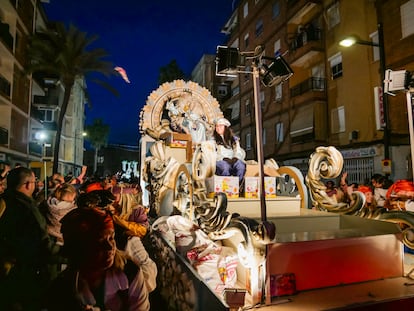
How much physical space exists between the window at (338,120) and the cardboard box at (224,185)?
13838 millimetres

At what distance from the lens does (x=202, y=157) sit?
443 centimetres

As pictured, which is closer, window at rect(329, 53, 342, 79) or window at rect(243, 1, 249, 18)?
window at rect(329, 53, 342, 79)

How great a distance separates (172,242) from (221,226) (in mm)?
1308

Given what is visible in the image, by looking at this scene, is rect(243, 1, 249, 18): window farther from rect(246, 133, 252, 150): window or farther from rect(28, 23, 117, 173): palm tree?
rect(28, 23, 117, 173): palm tree

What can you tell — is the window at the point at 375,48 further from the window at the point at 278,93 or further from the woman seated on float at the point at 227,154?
the woman seated on float at the point at 227,154

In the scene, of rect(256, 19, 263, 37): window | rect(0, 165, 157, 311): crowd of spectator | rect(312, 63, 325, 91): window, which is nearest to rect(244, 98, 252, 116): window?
rect(256, 19, 263, 37): window

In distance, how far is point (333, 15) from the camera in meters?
17.8

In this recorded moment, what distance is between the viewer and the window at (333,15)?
17342 millimetres

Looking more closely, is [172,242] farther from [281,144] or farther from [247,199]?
[281,144]

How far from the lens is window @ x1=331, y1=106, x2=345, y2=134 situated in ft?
55.6

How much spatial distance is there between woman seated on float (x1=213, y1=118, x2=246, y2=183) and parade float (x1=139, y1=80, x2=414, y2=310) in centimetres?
31

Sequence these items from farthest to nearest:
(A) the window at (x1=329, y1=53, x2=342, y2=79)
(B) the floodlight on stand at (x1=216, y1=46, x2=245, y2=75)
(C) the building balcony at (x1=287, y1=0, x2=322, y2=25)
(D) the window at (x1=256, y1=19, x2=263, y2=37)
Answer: (D) the window at (x1=256, y1=19, x2=263, y2=37) < (C) the building balcony at (x1=287, y1=0, x2=322, y2=25) < (A) the window at (x1=329, y1=53, x2=342, y2=79) < (B) the floodlight on stand at (x1=216, y1=46, x2=245, y2=75)

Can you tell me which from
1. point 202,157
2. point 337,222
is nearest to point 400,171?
point 337,222

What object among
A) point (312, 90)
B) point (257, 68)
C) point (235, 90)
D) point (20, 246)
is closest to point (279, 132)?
point (312, 90)
